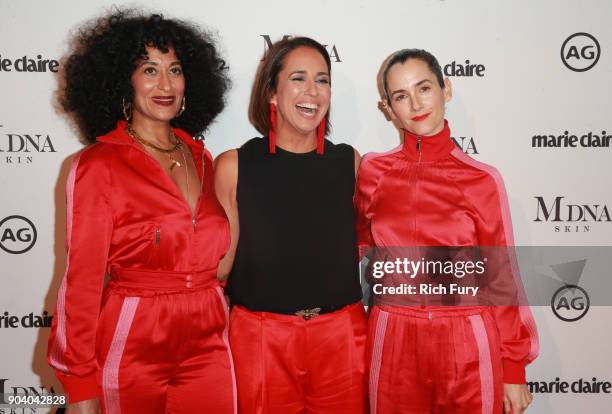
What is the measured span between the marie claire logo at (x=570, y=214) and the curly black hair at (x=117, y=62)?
203 centimetres

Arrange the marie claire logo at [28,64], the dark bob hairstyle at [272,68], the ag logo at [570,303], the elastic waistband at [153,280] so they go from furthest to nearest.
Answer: the ag logo at [570,303]
the marie claire logo at [28,64]
the dark bob hairstyle at [272,68]
the elastic waistband at [153,280]

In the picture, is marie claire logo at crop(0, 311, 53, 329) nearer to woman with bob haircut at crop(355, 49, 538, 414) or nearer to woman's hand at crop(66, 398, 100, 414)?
woman's hand at crop(66, 398, 100, 414)

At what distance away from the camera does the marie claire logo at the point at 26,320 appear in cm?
280

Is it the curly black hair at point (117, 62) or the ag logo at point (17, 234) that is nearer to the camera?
→ the curly black hair at point (117, 62)

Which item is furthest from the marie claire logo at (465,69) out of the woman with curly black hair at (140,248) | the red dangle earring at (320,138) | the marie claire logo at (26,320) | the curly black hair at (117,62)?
the marie claire logo at (26,320)

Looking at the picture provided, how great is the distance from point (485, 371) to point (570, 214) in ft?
4.68

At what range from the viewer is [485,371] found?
1937 mm

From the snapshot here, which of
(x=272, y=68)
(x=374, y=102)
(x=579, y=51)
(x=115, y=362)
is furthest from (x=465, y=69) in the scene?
(x=115, y=362)

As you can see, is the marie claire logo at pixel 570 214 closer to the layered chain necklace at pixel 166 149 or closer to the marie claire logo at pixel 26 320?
the layered chain necklace at pixel 166 149

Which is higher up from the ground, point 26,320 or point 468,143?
point 468,143

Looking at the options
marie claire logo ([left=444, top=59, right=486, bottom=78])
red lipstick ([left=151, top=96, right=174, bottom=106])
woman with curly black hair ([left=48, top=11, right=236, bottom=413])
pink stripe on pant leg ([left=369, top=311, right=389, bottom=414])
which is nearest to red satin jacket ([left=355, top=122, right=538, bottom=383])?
pink stripe on pant leg ([left=369, top=311, right=389, bottom=414])

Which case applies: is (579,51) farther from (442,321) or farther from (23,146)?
(23,146)

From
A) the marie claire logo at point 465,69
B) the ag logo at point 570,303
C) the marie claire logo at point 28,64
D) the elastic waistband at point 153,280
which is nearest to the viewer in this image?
the elastic waistband at point 153,280

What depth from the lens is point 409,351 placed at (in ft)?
6.48
